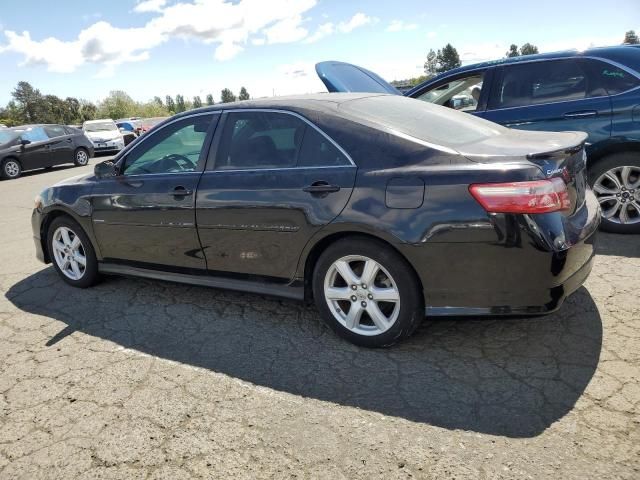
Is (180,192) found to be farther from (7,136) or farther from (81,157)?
(81,157)

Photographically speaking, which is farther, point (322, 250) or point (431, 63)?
point (431, 63)

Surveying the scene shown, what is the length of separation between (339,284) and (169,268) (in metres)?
1.48

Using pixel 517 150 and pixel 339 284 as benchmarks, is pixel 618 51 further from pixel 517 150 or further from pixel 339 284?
pixel 339 284

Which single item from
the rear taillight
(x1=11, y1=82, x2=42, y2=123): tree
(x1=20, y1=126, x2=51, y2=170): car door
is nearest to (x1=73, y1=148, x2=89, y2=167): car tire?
(x1=20, y1=126, x2=51, y2=170): car door

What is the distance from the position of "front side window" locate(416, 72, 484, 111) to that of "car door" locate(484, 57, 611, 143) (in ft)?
0.84

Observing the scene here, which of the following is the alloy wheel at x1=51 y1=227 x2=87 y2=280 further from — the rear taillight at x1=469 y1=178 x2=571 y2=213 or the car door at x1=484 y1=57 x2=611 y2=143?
the car door at x1=484 y1=57 x2=611 y2=143

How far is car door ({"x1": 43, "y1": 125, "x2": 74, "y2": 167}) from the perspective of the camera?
1556cm

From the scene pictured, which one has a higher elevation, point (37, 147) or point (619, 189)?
point (37, 147)

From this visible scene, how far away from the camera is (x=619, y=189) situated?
189 inches

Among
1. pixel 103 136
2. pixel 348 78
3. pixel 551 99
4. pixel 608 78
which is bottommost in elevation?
pixel 551 99

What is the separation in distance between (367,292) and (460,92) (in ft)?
12.9

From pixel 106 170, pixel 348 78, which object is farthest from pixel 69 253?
pixel 348 78

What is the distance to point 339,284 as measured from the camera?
3195 millimetres

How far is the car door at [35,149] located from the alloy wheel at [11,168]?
0.59 feet
